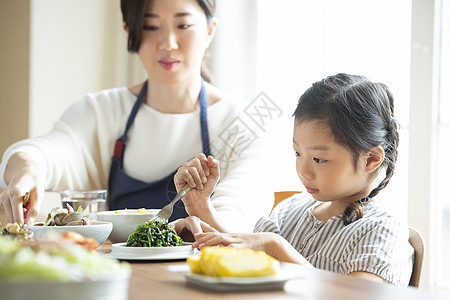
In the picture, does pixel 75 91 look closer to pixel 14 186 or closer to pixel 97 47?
pixel 97 47

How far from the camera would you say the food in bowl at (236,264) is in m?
0.68

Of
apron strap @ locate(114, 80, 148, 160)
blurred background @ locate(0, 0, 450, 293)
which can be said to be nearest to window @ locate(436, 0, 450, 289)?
blurred background @ locate(0, 0, 450, 293)

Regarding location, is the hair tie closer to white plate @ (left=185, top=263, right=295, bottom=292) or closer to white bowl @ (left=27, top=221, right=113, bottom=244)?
white bowl @ (left=27, top=221, right=113, bottom=244)

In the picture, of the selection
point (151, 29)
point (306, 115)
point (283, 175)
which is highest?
point (151, 29)

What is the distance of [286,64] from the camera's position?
2951 millimetres

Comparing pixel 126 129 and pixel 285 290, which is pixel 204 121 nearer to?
pixel 126 129

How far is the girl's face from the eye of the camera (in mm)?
1370

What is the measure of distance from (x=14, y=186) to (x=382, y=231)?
84 cm

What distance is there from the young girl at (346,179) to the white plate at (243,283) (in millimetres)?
540

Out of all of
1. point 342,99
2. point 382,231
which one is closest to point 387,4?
point 342,99

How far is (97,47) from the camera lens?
3598 millimetres

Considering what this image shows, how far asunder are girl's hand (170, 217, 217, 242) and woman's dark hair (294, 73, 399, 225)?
1.12 feet

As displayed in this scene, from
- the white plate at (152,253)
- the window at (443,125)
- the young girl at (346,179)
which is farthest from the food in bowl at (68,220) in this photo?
the window at (443,125)

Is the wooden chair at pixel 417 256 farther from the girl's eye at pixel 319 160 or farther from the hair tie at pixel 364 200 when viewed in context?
the girl's eye at pixel 319 160
